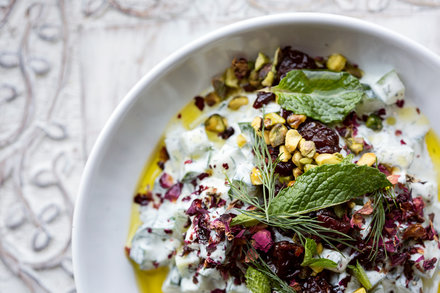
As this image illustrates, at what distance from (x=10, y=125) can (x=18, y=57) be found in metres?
0.41

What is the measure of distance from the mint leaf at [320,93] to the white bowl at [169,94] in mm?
188

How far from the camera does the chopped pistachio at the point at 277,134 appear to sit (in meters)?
2.01

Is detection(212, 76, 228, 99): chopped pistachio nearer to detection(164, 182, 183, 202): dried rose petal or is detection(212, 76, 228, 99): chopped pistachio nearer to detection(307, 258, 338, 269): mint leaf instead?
detection(164, 182, 183, 202): dried rose petal

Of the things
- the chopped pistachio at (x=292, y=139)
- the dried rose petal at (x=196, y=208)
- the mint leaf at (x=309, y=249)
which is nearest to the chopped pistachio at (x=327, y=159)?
the chopped pistachio at (x=292, y=139)

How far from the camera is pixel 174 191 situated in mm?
2273

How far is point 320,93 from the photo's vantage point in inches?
85.6

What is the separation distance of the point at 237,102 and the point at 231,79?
148mm

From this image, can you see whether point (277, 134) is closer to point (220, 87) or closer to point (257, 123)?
point (257, 123)

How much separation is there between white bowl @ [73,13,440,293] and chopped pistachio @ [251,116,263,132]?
430 millimetres

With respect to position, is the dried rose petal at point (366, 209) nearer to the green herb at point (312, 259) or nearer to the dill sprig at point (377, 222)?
the dill sprig at point (377, 222)

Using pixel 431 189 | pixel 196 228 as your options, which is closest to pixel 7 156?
pixel 196 228

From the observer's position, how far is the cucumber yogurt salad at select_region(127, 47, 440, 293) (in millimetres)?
1897

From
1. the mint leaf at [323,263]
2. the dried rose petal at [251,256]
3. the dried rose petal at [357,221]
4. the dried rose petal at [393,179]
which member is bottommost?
the mint leaf at [323,263]

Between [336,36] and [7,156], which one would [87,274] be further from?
[336,36]
